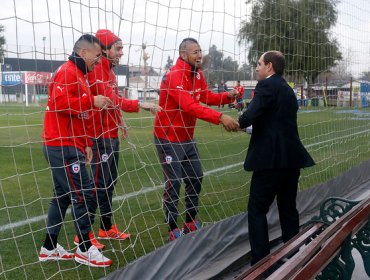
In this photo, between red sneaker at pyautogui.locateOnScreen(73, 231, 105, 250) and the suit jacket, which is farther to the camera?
red sneaker at pyautogui.locateOnScreen(73, 231, 105, 250)

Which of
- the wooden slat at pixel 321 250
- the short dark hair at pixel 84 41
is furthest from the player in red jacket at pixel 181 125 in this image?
the wooden slat at pixel 321 250

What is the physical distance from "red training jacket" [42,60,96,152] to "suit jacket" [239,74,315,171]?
4.01 feet

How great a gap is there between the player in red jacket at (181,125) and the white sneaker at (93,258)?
784 millimetres

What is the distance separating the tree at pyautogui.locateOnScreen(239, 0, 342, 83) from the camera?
5.88m

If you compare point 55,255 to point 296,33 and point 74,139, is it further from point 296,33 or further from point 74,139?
point 296,33

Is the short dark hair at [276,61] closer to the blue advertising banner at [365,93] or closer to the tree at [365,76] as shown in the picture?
the tree at [365,76]

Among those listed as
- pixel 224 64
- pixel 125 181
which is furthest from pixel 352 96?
pixel 224 64

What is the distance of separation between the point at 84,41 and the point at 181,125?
1324 mm

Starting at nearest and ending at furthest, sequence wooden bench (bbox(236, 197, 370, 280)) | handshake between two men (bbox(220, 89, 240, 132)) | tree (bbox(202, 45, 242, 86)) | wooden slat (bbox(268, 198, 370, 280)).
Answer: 1. wooden slat (bbox(268, 198, 370, 280))
2. wooden bench (bbox(236, 197, 370, 280))
3. handshake between two men (bbox(220, 89, 240, 132))
4. tree (bbox(202, 45, 242, 86))

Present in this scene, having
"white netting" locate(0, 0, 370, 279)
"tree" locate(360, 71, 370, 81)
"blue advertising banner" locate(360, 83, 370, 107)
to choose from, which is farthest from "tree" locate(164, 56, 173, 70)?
"blue advertising banner" locate(360, 83, 370, 107)

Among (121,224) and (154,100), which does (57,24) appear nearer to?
(154,100)

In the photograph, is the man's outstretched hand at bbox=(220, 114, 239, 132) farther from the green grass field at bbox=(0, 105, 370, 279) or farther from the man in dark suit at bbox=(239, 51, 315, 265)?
the green grass field at bbox=(0, 105, 370, 279)

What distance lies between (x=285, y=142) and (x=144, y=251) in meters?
1.63

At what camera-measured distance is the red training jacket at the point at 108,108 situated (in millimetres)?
4453
